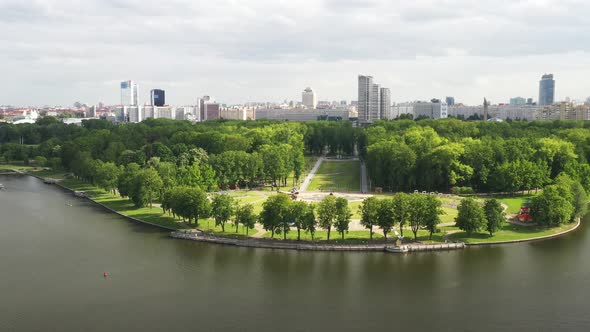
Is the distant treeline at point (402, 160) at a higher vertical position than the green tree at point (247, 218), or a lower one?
higher

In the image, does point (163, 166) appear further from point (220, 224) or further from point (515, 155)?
point (515, 155)

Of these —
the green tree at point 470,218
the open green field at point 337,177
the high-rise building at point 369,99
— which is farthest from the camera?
the high-rise building at point 369,99

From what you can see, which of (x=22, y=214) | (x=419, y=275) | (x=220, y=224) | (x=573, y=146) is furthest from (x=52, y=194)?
(x=573, y=146)

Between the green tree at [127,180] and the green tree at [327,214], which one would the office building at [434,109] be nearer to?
the green tree at [127,180]

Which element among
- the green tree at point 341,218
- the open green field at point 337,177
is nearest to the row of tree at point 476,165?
the open green field at point 337,177

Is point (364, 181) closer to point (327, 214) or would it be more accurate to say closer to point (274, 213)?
point (327, 214)

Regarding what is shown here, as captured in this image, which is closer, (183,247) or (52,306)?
(52,306)

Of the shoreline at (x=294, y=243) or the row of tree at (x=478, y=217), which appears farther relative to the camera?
the row of tree at (x=478, y=217)
